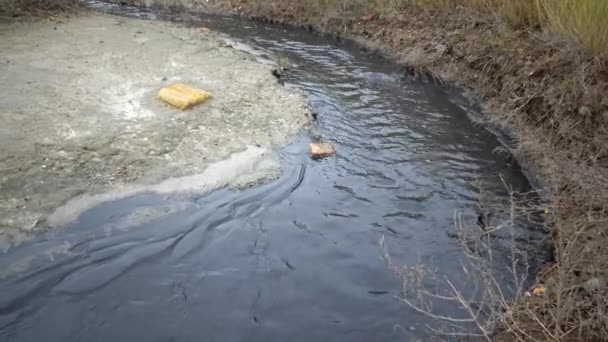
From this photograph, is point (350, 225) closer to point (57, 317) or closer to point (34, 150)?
point (57, 317)

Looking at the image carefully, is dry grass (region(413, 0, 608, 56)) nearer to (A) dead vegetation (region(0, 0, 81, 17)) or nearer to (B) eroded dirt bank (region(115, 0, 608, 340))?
(B) eroded dirt bank (region(115, 0, 608, 340))

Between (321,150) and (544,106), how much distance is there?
2.81 m

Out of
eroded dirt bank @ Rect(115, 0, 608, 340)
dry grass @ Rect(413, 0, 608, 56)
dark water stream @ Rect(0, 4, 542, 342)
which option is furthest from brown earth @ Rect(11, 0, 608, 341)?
dark water stream @ Rect(0, 4, 542, 342)

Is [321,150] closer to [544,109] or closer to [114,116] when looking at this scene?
[114,116]

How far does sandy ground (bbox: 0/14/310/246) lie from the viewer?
511 centimetres

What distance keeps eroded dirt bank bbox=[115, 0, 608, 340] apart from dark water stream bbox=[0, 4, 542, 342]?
515 millimetres

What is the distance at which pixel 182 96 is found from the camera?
6695mm

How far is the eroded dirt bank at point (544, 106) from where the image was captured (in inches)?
141

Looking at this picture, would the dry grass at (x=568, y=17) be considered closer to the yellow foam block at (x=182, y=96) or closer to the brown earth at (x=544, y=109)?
the brown earth at (x=544, y=109)

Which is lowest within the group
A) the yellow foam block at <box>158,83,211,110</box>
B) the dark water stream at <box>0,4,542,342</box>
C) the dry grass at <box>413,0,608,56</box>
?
the dark water stream at <box>0,4,542,342</box>

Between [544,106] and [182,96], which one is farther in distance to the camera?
[182,96]

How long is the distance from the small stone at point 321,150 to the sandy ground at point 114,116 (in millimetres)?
393

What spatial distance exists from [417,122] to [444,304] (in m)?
3.61

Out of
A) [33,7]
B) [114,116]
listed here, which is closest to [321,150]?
[114,116]
